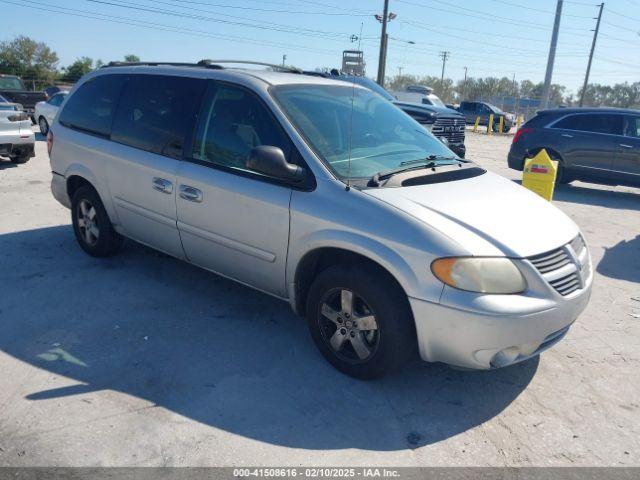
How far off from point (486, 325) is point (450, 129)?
9.83 m

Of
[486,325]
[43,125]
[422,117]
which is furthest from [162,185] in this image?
[43,125]

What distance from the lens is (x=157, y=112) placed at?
14.7 feet

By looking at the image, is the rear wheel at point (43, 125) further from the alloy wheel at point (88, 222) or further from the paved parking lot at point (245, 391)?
the paved parking lot at point (245, 391)

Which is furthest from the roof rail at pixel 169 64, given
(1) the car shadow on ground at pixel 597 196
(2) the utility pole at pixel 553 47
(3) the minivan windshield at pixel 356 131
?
(2) the utility pole at pixel 553 47

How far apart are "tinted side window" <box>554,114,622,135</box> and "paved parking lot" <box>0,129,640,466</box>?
6637mm

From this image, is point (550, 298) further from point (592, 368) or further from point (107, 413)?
point (107, 413)

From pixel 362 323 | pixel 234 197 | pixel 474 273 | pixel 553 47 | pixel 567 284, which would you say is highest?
pixel 553 47

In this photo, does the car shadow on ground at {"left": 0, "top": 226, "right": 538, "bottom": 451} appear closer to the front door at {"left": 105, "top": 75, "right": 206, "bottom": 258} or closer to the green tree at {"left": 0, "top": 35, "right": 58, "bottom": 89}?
the front door at {"left": 105, "top": 75, "right": 206, "bottom": 258}

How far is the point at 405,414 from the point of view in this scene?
3.13 m

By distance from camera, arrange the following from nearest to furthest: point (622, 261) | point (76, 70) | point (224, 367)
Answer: point (224, 367), point (622, 261), point (76, 70)

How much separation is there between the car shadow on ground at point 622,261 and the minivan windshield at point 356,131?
279 cm

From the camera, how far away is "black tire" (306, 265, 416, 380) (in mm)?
3121

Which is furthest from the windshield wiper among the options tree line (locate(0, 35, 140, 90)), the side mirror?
tree line (locate(0, 35, 140, 90))

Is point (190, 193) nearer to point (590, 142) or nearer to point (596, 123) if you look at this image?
point (590, 142)
